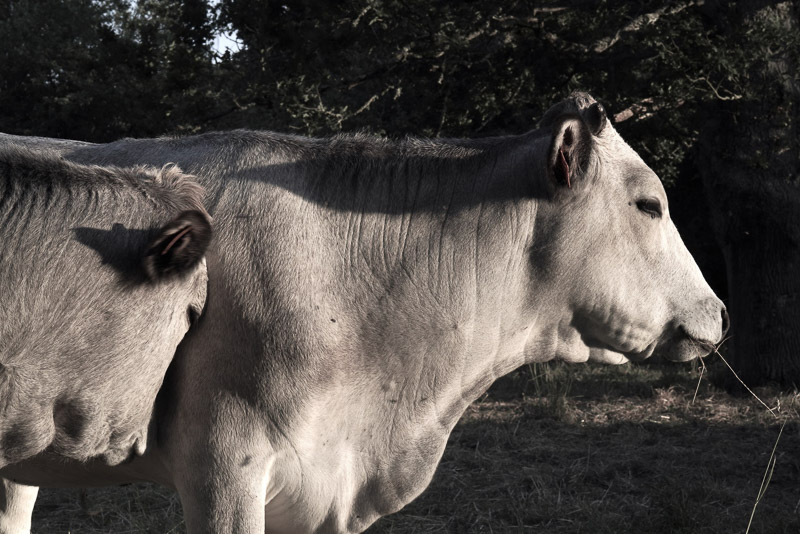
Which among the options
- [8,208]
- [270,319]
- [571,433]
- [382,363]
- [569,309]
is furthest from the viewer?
[571,433]

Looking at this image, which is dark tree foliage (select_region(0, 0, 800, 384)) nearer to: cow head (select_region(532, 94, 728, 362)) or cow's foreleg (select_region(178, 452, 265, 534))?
cow head (select_region(532, 94, 728, 362))

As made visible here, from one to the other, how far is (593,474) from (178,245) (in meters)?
4.74

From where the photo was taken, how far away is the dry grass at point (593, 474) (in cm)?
556

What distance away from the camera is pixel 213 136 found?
11.5 ft

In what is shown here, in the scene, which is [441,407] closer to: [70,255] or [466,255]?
[466,255]

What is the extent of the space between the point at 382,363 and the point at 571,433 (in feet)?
16.1

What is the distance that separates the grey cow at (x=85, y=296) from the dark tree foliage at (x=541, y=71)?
18.3 ft

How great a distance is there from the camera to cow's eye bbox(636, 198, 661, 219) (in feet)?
11.6

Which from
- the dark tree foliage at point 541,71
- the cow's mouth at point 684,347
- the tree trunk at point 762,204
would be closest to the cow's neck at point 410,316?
the cow's mouth at point 684,347

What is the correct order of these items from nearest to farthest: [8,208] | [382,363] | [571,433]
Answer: [8,208] → [382,363] → [571,433]

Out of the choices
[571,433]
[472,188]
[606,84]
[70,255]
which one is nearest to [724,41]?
[606,84]

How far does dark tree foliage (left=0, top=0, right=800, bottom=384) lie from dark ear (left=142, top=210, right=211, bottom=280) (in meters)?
5.63

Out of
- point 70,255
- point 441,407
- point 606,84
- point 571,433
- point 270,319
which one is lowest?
point 571,433

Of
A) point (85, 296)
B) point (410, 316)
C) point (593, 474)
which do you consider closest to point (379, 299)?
point (410, 316)
